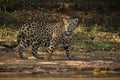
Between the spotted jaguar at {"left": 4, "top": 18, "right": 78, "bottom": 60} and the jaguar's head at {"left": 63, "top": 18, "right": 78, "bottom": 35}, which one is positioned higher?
the jaguar's head at {"left": 63, "top": 18, "right": 78, "bottom": 35}

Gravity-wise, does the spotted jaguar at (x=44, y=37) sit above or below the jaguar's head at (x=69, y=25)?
below

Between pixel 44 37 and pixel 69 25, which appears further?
pixel 44 37

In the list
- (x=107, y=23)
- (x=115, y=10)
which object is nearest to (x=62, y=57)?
(x=107, y=23)

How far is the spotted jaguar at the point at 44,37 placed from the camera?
15.8 metres

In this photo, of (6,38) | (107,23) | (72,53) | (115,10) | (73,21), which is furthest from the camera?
(115,10)

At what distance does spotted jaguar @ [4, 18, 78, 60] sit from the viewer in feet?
51.8

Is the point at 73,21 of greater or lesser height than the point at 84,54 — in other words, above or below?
above

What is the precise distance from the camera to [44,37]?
16.1m

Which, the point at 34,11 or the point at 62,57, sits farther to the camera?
the point at 34,11

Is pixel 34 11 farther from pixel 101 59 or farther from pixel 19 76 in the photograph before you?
pixel 19 76

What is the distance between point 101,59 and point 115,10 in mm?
7531

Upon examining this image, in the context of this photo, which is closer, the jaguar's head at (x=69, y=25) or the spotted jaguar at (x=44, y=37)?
the jaguar's head at (x=69, y=25)

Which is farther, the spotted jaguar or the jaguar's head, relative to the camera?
the spotted jaguar

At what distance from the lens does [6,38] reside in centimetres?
1892
